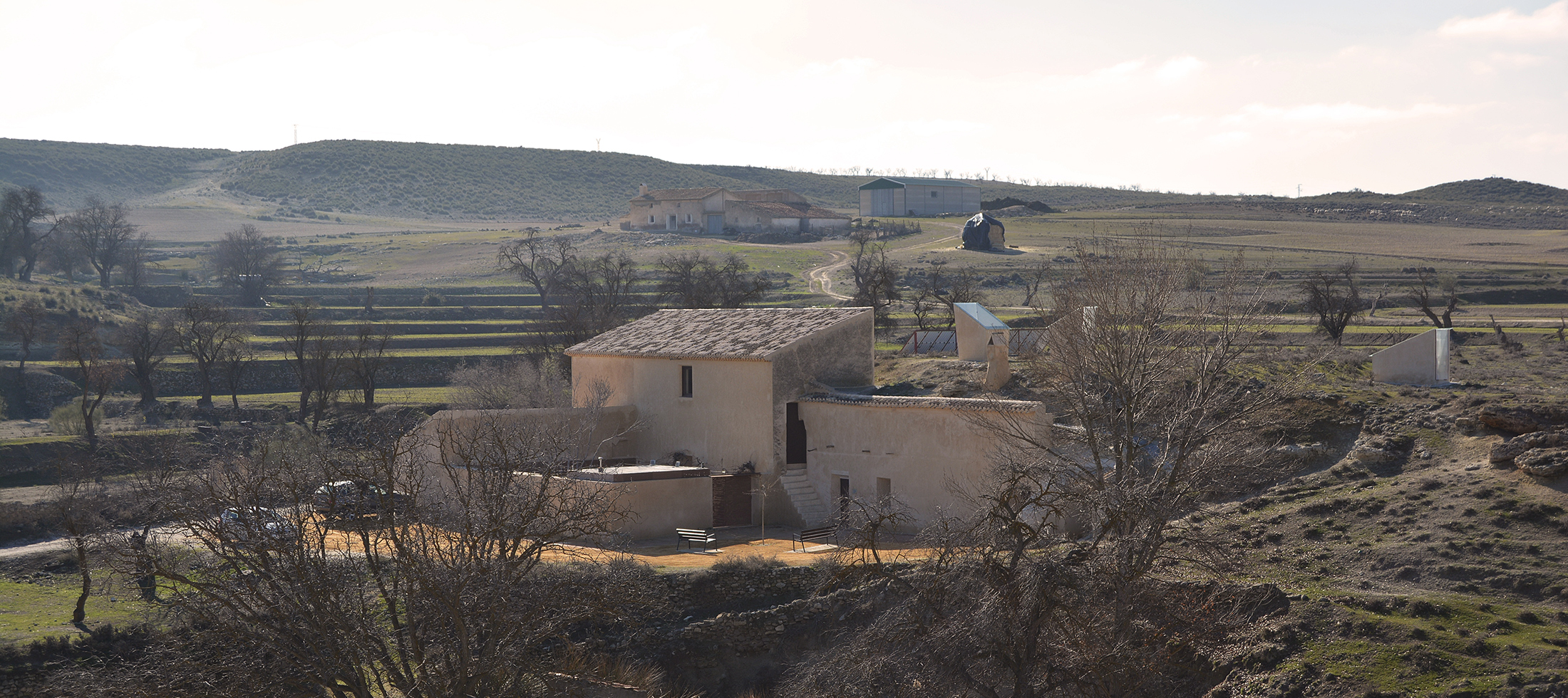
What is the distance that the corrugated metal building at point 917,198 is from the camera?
106 meters

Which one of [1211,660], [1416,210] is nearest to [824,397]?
[1211,660]

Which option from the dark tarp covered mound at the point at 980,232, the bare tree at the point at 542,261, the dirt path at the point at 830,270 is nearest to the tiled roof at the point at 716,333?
the dirt path at the point at 830,270

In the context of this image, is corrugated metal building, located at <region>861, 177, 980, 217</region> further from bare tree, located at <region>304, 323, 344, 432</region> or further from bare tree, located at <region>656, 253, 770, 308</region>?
bare tree, located at <region>304, 323, 344, 432</region>

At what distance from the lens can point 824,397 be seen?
26406 mm

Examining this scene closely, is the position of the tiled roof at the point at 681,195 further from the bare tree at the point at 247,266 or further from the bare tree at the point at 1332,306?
the bare tree at the point at 1332,306

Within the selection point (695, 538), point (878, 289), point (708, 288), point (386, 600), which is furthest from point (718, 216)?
point (386, 600)

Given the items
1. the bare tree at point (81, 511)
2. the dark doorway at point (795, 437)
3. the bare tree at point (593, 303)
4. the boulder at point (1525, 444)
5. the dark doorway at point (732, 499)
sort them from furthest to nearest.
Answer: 1. the bare tree at point (593, 303)
2. the dark doorway at point (795, 437)
3. the dark doorway at point (732, 499)
4. the bare tree at point (81, 511)
5. the boulder at point (1525, 444)

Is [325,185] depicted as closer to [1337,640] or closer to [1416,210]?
[1416,210]

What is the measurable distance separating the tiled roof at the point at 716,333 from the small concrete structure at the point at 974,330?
486 centimetres

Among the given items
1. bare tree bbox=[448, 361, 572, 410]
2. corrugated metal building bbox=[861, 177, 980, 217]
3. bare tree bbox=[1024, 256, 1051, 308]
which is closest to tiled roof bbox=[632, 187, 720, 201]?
corrugated metal building bbox=[861, 177, 980, 217]

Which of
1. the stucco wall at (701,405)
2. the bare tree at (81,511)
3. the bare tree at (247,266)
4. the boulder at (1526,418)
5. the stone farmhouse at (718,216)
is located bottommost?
the bare tree at (81,511)

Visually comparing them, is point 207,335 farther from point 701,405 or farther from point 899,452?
point 899,452

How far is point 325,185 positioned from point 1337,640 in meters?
131

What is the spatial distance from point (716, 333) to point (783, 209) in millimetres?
67046
